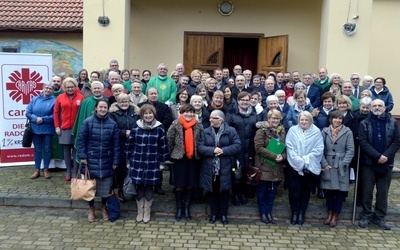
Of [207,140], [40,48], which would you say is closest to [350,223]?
[207,140]

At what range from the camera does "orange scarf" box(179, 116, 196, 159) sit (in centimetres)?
607

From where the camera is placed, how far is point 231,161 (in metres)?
6.18

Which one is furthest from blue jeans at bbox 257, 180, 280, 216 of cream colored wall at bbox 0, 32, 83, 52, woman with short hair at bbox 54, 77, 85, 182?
cream colored wall at bbox 0, 32, 83, 52

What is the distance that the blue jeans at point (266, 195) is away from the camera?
6344 mm

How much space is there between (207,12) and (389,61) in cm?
535

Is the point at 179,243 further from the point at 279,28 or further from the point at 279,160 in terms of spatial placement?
the point at 279,28

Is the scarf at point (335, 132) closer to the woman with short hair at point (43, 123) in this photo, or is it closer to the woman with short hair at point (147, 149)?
the woman with short hair at point (147, 149)

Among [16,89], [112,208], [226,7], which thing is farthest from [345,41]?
[16,89]

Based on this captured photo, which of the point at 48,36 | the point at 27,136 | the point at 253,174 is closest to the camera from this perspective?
the point at 253,174

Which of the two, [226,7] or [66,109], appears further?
[226,7]

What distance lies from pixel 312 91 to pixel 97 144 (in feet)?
14.3

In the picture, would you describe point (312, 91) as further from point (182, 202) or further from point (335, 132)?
point (182, 202)

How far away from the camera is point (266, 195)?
6.44 m

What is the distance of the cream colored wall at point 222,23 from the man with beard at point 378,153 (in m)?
6.02
